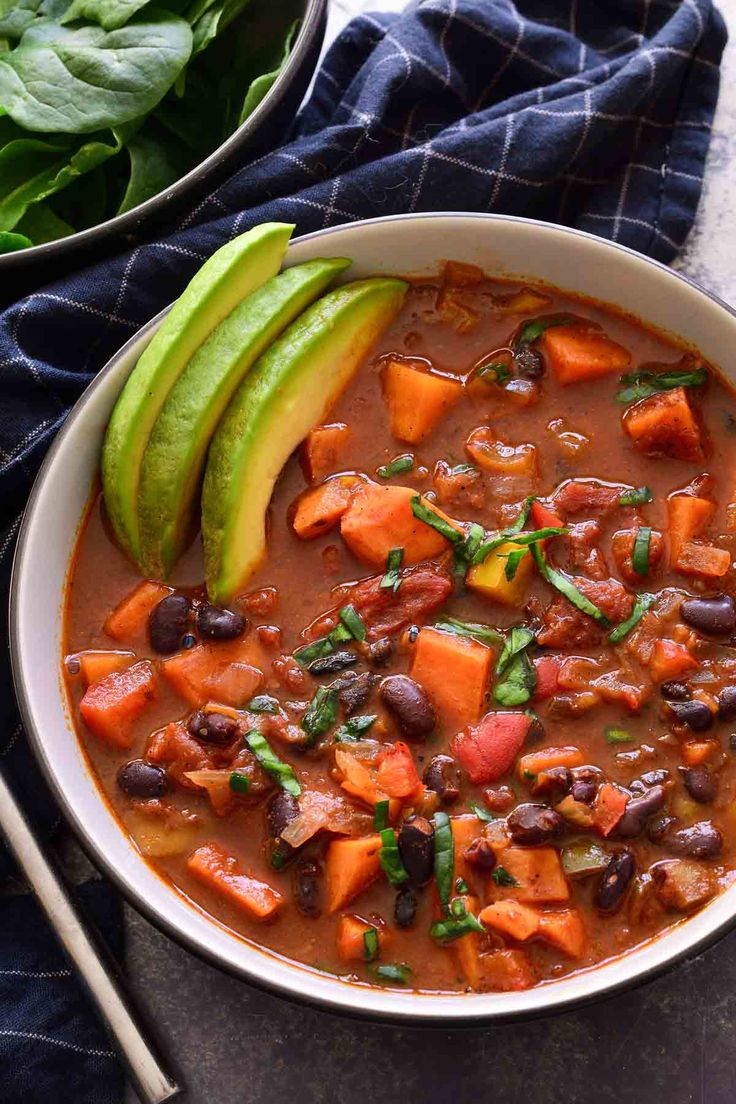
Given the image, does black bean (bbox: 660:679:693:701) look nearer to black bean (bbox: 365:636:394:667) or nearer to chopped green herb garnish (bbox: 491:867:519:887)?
chopped green herb garnish (bbox: 491:867:519:887)

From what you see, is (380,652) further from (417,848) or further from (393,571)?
(417,848)

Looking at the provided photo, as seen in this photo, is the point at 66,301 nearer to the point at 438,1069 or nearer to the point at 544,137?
the point at 544,137

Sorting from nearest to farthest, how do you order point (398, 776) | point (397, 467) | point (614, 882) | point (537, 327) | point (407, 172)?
point (614, 882), point (398, 776), point (397, 467), point (537, 327), point (407, 172)

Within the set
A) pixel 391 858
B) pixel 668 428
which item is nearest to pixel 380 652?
pixel 391 858

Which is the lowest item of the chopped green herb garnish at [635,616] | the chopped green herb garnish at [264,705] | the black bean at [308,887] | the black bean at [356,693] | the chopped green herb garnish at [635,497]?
the black bean at [308,887]

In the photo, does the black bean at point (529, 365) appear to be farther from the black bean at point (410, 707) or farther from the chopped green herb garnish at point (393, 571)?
the black bean at point (410, 707)

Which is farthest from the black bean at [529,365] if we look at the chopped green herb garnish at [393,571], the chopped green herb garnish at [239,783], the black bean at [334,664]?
the chopped green herb garnish at [239,783]
